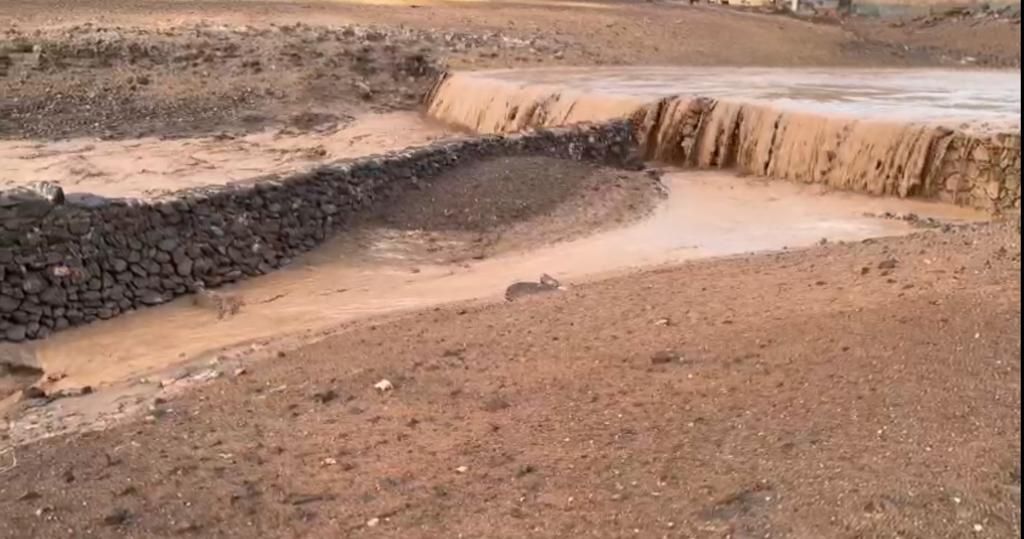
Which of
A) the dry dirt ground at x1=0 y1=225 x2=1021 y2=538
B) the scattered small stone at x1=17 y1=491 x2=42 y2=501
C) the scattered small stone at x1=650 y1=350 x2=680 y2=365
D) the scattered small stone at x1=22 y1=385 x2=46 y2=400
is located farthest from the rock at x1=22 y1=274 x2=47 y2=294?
the scattered small stone at x1=650 y1=350 x2=680 y2=365

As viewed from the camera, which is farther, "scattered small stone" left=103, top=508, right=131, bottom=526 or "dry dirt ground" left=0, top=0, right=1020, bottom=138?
"dry dirt ground" left=0, top=0, right=1020, bottom=138

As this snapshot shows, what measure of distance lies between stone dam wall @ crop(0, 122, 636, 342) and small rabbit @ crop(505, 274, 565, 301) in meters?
2.97

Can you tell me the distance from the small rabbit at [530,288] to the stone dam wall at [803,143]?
6.95 metres

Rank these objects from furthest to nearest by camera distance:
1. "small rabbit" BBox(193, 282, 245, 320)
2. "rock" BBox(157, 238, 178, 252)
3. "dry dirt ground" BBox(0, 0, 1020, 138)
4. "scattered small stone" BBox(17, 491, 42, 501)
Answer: "dry dirt ground" BBox(0, 0, 1020, 138) → "rock" BBox(157, 238, 178, 252) → "small rabbit" BBox(193, 282, 245, 320) → "scattered small stone" BBox(17, 491, 42, 501)

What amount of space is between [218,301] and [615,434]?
595cm

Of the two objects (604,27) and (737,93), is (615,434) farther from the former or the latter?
(604,27)

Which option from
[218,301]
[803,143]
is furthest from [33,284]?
[803,143]

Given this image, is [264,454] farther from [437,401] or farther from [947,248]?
[947,248]

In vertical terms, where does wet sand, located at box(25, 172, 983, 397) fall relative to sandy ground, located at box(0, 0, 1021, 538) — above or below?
below

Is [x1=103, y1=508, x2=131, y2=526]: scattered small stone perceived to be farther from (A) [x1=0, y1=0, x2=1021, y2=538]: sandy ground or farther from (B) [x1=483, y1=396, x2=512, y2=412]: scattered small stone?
(B) [x1=483, y1=396, x2=512, y2=412]: scattered small stone

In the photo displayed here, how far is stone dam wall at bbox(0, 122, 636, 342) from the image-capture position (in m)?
9.16

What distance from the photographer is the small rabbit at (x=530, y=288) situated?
8969 millimetres

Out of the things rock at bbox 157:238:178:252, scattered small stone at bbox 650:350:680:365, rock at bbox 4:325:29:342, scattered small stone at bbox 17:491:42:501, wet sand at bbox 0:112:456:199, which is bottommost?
wet sand at bbox 0:112:456:199

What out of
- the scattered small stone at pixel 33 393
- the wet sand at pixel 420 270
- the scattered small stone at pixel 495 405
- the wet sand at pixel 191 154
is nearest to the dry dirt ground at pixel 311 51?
the wet sand at pixel 191 154
